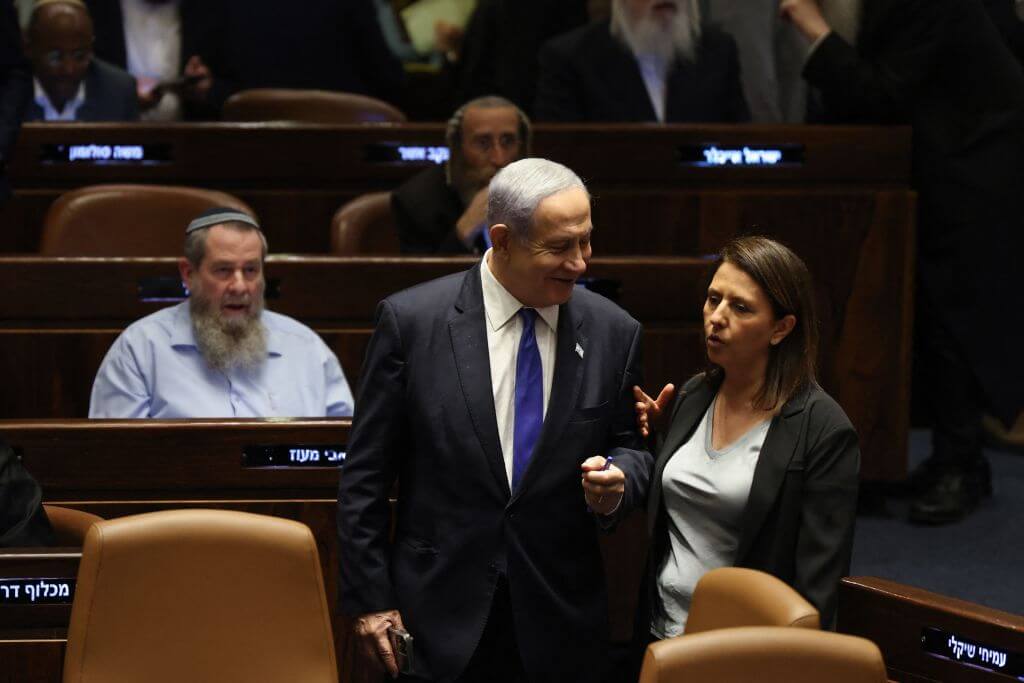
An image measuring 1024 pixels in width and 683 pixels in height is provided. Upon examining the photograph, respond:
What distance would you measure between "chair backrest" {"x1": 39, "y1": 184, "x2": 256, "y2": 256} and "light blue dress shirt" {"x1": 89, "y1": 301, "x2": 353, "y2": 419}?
56cm

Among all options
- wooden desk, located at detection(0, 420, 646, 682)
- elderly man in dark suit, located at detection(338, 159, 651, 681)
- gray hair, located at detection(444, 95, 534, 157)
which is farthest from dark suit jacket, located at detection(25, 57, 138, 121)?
elderly man in dark suit, located at detection(338, 159, 651, 681)

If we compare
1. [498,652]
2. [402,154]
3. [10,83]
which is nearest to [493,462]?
[498,652]

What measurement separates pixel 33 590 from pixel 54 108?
2423 millimetres

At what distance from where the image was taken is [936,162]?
3705mm

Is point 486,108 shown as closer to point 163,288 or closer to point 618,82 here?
point 618,82

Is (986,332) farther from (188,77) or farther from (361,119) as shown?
(188,77)

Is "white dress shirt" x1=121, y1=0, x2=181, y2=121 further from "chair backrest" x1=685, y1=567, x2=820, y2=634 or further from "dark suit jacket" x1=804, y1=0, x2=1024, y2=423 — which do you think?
"chair backrest" x1=685, y1=567, x2=820, y2=634

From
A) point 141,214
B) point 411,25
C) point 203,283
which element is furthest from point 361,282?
point 411,25

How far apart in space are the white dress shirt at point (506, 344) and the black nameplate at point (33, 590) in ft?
2.25

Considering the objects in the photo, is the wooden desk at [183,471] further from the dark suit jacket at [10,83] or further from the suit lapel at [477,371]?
the dark suit jacket at [10,83]

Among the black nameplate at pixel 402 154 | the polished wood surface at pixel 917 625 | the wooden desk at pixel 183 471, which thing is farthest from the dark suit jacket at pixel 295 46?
the polished wood surface at pixel 917 625

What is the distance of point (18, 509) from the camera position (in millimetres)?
2346

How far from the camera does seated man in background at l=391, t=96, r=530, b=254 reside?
3496 mm

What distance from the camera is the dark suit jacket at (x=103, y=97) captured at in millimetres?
4230
